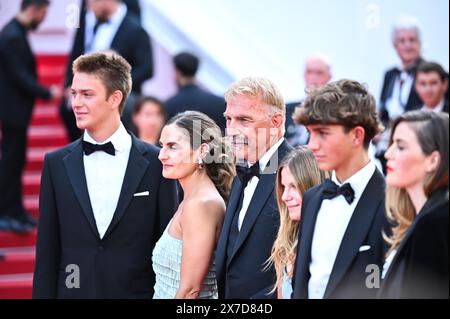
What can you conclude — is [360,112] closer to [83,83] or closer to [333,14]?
[83,83]

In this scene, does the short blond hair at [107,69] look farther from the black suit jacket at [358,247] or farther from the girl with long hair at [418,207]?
the girl with long hair at [418,207]

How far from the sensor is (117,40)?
9.02 metres

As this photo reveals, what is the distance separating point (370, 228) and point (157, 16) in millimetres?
6530

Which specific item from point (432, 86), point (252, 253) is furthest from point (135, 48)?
point (252, 253)

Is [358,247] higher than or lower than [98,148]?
lower

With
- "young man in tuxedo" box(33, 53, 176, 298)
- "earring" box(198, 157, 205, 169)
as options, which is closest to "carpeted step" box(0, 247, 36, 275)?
"young man in tuxedo" box(33, 53, 176, 298)

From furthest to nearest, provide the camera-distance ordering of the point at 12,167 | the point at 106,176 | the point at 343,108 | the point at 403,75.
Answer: the point at 12,167 < the point at 403,75 < the point at 106,176 < the point at 343,108

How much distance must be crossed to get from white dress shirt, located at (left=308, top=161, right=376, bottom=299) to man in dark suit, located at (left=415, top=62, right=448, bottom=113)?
397 centimetres

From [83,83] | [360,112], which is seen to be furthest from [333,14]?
[360,112]

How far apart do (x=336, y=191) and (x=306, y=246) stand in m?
0.27

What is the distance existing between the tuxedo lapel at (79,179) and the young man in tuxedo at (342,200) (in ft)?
4.48

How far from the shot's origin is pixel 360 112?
170 inches

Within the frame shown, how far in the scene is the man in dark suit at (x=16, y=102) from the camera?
875 cm

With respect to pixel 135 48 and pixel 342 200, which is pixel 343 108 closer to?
pixel 342 200
